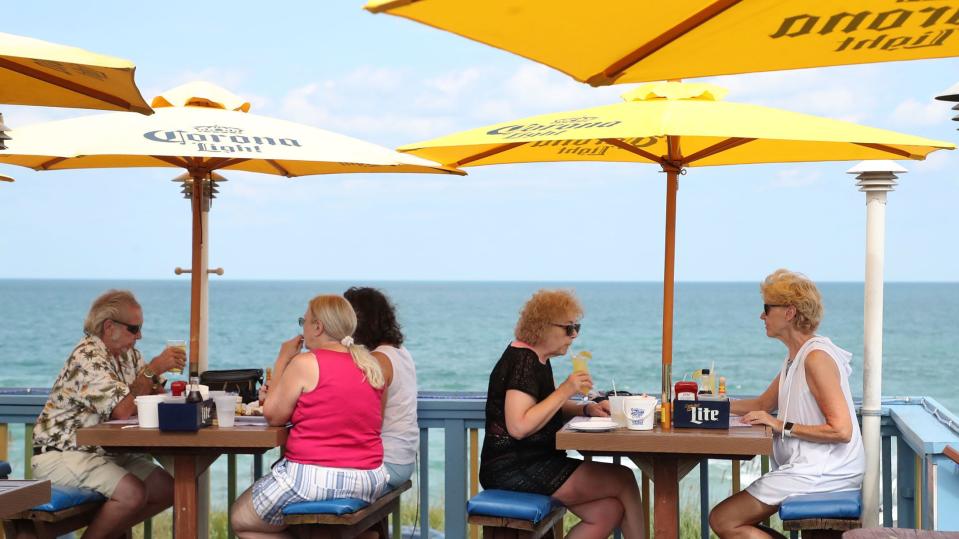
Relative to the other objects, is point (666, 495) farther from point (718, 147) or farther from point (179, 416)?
point (179, 416)

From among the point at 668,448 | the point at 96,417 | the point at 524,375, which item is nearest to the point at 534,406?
the point at 524,375

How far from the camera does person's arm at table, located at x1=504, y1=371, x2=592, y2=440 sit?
14.5 feet

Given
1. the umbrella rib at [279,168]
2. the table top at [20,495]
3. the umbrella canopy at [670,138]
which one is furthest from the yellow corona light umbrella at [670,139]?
the table top at [20,495]

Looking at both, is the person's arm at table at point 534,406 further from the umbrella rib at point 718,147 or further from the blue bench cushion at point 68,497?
the blue bench cushion at point 68,497

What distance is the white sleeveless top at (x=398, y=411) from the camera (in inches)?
193

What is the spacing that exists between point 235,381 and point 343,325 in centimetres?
97

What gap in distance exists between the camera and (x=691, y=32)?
9.95ft

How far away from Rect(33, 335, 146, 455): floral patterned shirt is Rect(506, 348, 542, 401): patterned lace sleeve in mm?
1546

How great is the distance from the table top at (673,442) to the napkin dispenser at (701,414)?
0.26ft

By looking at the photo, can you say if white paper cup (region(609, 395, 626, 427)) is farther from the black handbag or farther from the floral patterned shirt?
the floral patterned shirt

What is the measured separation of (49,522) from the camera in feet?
15.1

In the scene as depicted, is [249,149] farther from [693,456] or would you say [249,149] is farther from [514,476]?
[693,456]

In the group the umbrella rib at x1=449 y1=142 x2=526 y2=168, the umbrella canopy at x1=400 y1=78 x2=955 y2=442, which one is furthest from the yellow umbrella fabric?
the umbrella rib at x1=449 y1=142 x2=526 y2=168

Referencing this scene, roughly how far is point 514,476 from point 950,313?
57.1 meters
